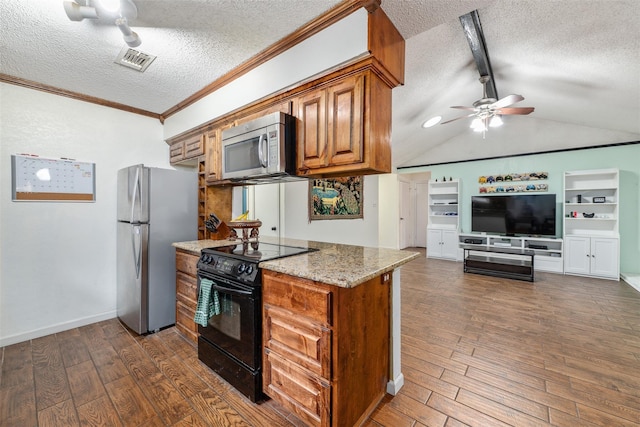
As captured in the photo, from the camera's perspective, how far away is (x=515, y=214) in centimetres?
539

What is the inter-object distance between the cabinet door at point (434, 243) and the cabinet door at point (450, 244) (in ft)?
0.30

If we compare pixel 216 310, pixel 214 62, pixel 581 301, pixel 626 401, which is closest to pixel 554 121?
pixel 581 301

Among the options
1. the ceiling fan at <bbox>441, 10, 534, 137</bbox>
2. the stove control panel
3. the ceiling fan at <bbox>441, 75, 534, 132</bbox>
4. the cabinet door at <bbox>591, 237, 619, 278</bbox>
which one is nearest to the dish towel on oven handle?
the stove control panel

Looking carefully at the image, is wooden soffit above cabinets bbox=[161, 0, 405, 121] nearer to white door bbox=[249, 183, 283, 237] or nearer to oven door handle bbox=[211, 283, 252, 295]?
white door bbox=[249, 183, 283, 237]

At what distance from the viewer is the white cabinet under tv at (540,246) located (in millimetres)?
4953

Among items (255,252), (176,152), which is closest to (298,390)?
(255,252)

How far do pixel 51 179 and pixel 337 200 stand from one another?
4.00 m

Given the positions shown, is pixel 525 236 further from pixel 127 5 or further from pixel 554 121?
pixel 127 5

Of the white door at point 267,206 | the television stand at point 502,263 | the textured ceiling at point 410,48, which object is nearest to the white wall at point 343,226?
the white door at point 267,206

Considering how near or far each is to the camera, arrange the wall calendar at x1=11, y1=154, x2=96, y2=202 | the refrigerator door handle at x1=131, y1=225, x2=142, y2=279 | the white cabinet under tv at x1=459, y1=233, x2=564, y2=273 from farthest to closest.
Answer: the white cabinet under tv at x1=459, y1=233, x2=564, y2=273
the refrigerator door handle at x1=131, y1=225, x2=142, y2=279
the wall calendar at x1=11, y1=154, x2=96, y2=202

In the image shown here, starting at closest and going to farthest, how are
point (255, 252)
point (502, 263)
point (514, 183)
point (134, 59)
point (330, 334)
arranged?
point (330, 334) < point (255, 252) < point (134, 59) < point (502, 263) < point (514, 183)

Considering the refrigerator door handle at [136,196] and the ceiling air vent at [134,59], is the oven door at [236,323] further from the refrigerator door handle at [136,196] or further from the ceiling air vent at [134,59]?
the ceiling air vent at [134,59]

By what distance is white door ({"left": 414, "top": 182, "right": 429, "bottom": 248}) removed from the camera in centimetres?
830

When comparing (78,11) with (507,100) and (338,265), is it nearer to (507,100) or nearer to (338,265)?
(338,265)
